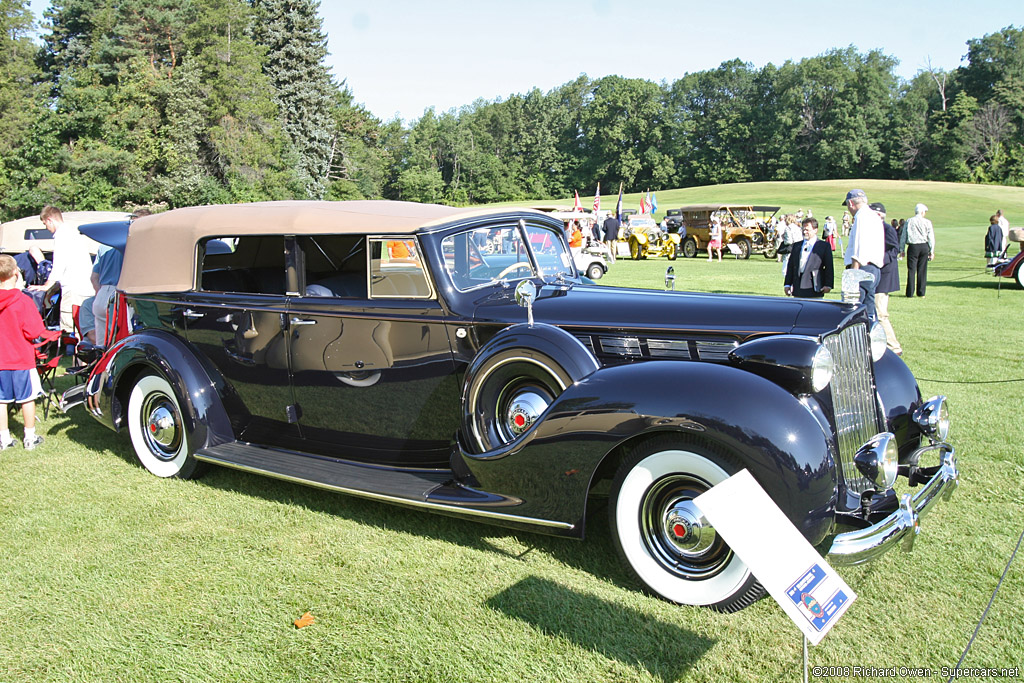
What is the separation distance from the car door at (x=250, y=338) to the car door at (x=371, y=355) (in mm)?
145

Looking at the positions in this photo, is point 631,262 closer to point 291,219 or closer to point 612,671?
point 291,219

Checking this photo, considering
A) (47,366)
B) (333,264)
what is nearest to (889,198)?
(333,264)

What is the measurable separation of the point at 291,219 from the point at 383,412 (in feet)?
4.61

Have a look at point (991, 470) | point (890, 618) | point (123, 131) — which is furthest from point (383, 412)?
point (123, 131)

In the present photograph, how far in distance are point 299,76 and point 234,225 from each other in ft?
175

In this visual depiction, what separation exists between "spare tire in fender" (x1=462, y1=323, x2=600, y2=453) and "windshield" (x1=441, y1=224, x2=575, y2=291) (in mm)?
694

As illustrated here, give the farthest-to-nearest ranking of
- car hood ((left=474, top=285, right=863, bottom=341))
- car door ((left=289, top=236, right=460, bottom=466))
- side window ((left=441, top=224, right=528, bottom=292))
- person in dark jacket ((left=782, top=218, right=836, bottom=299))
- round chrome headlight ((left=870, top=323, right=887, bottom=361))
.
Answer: person in dark jacket ((left=782, top=218, right=836, bottom=299)) < side window ((left=441, top=224, right=528, bottom=292)) < car door ((left=289, top=236, right=460, bottom=466)) < round chrome headlight ((left=870, top=323, right=887, bottom=361)) < car hood ((left=474, top=285, right=863, bottom=341))

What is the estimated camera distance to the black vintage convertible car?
298 cm

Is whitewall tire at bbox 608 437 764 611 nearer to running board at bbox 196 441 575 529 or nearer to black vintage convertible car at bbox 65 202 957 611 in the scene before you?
black vintage convertible car at bbox 65 202 957 611

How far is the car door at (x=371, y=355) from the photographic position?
412cm

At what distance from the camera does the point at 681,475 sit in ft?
9.98

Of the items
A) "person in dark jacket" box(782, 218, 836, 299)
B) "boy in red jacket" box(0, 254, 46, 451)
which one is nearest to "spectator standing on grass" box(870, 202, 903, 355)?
"person in dark jacket" box(782, 218, 836, 299)

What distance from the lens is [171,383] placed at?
480 cm

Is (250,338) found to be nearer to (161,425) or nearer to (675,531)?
(161,425)
